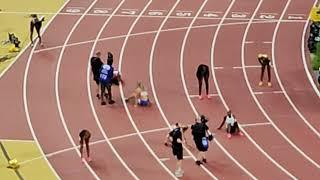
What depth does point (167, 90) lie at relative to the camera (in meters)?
29.6

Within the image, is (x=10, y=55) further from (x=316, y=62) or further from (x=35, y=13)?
(x=316, y=62)

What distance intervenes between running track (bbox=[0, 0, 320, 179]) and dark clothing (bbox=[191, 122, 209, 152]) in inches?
31.1

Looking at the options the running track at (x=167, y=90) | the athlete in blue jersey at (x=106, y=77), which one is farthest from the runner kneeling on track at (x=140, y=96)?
the athlete in blue jersey at (x=106, y=77)

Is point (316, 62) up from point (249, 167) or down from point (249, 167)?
up

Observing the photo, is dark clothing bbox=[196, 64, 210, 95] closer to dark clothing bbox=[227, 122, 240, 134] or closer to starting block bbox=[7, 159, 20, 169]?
dark clothing bbox=[227, 122, 240, 134]

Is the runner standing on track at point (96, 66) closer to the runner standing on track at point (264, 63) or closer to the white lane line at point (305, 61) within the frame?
the runner standing on track at point (264, 63)

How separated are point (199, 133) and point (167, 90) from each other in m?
5.41

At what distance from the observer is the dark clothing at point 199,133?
24281mm

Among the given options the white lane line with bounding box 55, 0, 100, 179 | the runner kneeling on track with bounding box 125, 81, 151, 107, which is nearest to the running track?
the white lane line with bounding box 55, 0, 100, 179

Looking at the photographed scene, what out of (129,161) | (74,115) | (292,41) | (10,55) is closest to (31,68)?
(10,55)

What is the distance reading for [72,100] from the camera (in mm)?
29266

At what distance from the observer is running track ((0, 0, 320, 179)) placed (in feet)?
83.7

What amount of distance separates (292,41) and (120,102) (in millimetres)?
7878

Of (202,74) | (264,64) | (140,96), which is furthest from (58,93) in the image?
(264,64)
